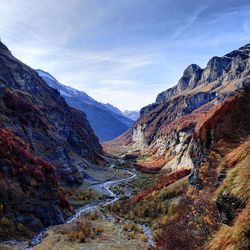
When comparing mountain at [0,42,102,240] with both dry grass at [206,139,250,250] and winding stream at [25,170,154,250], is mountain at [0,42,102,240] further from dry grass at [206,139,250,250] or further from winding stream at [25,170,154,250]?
dry grass at [206,139,250,250]

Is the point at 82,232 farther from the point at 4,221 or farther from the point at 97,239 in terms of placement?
the point at 4,221

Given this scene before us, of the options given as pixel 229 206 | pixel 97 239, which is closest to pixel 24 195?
pixel 97 239

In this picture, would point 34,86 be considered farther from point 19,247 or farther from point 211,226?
point 211,226

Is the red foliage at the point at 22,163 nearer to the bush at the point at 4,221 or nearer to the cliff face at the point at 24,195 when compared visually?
the cliff face at the point at 24,195

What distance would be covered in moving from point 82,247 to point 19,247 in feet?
18.5

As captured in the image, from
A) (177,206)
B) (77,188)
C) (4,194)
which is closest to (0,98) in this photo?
(77,188)

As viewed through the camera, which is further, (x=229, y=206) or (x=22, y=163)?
(x=22, y=163)

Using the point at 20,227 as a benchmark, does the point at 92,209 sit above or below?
below

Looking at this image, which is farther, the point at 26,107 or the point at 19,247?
the point at 26,107

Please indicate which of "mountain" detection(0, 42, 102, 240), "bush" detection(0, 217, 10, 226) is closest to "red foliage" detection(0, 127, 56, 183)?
"mountain" detection(0, 42, 102, 240)

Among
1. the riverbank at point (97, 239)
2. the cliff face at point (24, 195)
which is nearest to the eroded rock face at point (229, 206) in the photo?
the riverbank at point (97, 239)

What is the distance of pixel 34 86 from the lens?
416 ft

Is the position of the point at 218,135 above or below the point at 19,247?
above

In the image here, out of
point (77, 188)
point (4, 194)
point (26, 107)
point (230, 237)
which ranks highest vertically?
point (26, 107)
